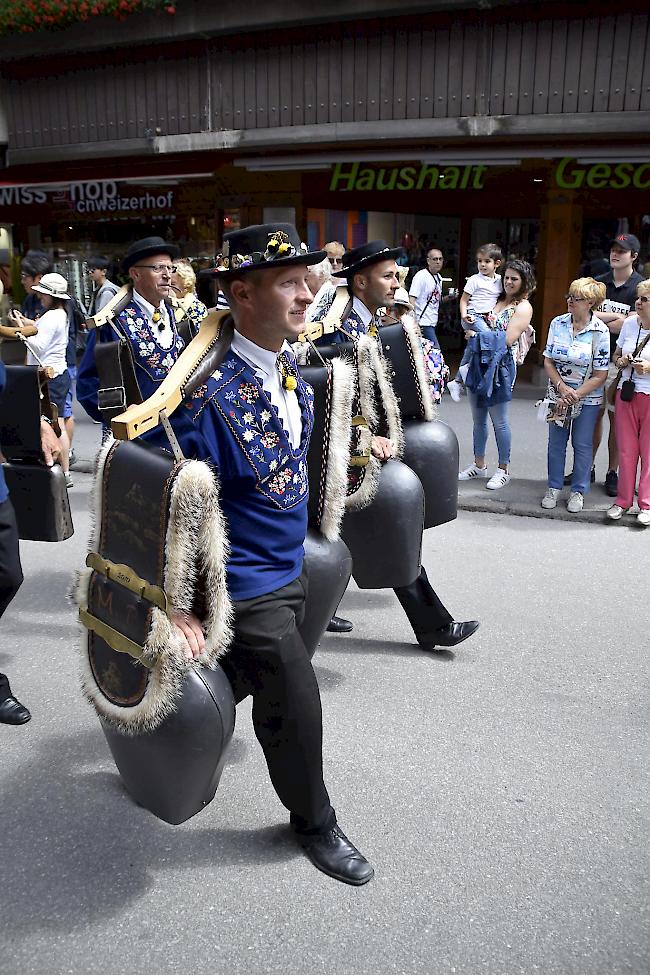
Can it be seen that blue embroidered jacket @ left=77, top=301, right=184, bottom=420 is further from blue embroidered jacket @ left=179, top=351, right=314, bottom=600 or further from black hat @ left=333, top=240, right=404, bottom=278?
blue embroidered jacket @ left=179, top=351, right=314, bottom=600

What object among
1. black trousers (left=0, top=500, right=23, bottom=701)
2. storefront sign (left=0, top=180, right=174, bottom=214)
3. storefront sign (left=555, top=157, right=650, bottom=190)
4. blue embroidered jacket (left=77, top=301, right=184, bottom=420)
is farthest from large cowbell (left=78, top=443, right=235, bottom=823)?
storefront sign (left=0, top=180, right=174, bottom=214)

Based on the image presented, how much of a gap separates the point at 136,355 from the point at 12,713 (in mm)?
1974

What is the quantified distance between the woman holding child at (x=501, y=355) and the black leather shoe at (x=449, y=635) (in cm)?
296

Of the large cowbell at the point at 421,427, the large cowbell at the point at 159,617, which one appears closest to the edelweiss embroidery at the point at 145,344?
the large cowbell at the point at 421,427

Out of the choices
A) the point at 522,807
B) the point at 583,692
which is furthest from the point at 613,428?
the point at 522,807

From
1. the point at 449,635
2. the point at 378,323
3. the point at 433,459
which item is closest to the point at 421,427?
the point at 433,459

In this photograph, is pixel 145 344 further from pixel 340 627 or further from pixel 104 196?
pixel 104 196

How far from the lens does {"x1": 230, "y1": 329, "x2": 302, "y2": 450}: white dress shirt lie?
2385mm

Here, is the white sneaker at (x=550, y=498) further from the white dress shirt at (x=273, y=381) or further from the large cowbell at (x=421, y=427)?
the white dress shirt at (x=273, y=381)

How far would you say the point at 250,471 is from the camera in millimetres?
2305

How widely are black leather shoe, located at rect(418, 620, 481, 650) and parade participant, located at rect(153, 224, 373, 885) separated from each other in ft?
5.51

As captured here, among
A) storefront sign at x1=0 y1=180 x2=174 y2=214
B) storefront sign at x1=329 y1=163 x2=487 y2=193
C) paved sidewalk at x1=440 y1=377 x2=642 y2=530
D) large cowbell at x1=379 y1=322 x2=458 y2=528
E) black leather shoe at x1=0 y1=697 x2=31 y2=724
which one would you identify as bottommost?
paved sidewalk at x1=440 y1=377 x2=642 y2=530

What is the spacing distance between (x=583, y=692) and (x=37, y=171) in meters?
13.6

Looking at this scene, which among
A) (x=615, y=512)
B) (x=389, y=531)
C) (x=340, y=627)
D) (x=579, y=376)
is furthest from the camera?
(x=579, y=376)
